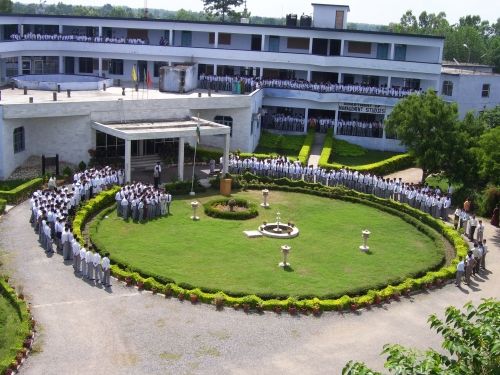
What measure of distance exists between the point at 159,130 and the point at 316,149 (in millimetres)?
14031

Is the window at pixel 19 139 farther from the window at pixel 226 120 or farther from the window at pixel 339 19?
the window at pixel 339 19

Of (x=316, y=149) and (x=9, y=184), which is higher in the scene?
(x=316, y=149)

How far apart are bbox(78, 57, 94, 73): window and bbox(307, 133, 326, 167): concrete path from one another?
17989 mm

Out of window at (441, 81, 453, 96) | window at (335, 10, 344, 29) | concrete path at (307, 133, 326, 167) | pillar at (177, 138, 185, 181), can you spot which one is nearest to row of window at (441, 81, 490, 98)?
window at (441, 81, 453, 96)

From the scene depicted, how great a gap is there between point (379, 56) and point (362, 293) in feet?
106

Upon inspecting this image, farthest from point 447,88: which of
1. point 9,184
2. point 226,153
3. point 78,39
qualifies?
point 9,184

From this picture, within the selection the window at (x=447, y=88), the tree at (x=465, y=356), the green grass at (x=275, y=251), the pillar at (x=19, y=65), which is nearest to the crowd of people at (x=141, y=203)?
the green grass at (x=275, y=251)

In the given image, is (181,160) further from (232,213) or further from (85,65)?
(85,65)

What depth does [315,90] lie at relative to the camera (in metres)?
47.1

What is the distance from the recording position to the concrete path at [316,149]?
4138 cm

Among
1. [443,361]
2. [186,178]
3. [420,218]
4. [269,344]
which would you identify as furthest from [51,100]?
[443,361]

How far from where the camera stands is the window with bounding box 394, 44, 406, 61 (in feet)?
166

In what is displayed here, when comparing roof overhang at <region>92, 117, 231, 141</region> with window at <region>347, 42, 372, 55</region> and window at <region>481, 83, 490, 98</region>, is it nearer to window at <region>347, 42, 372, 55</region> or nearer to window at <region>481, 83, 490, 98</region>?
window at <region>347, 42, 372, 55</region>

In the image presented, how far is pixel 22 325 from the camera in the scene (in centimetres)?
1800
